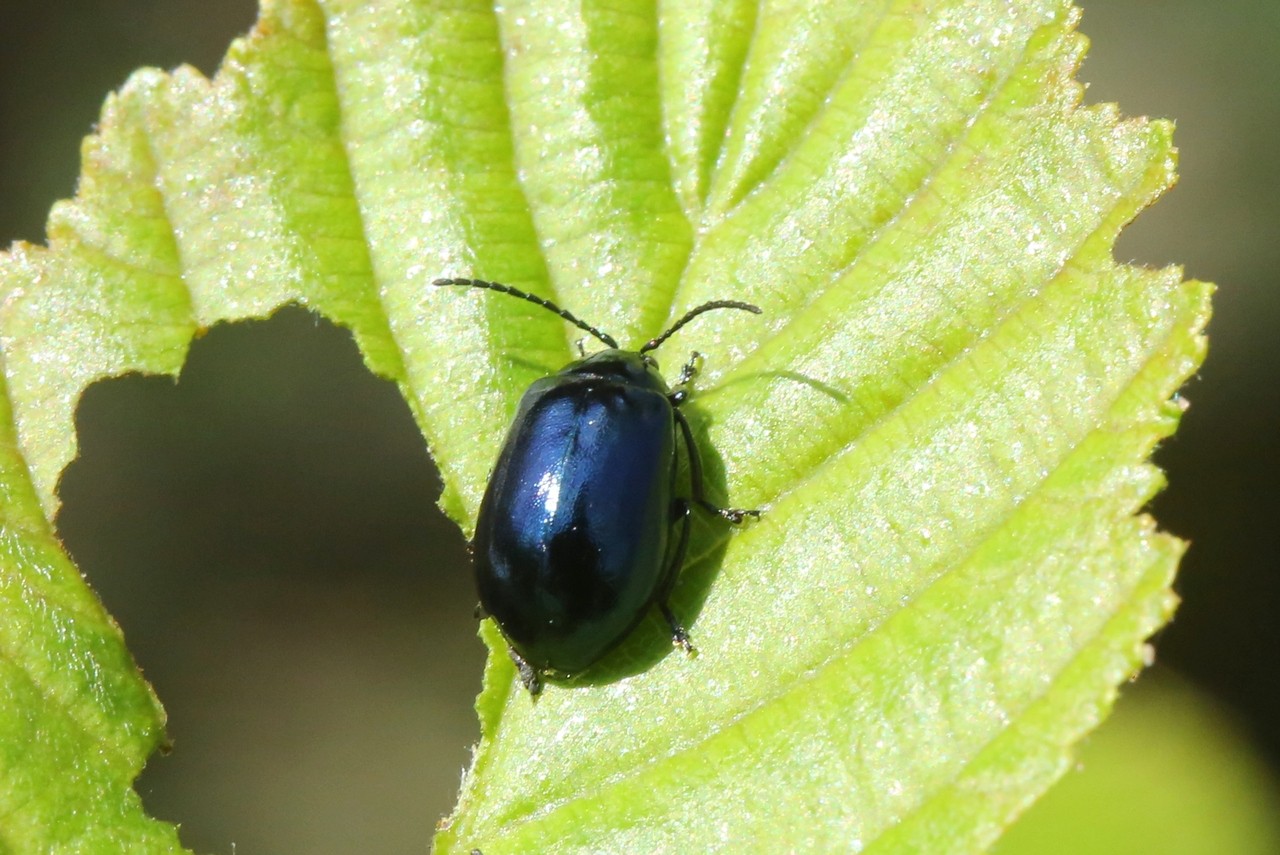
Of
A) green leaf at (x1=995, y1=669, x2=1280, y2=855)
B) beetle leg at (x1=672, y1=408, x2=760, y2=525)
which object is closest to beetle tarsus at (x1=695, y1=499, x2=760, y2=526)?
beetle leg at (x1=672, y1=408, x2=760, y2=525)

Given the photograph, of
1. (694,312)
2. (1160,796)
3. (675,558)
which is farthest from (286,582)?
(1160,796)

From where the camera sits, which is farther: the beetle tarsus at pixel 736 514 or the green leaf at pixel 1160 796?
the green leaf at pixel 1160 796

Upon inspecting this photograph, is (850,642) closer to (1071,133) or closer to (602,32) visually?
(1071,133)

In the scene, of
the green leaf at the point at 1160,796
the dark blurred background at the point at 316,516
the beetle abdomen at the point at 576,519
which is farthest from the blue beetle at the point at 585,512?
the dark blurred background at the point at 316,516

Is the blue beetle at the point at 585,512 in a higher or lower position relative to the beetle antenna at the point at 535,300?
lower

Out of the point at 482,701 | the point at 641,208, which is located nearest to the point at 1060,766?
the point at 482,701

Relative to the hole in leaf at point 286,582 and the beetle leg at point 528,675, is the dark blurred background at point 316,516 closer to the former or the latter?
the hole in leaf at point 286,582
